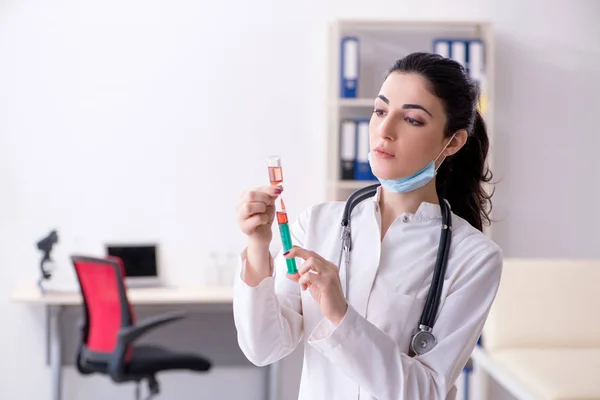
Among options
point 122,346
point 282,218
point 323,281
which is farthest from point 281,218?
point 122,346

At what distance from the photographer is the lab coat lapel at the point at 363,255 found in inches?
54.2

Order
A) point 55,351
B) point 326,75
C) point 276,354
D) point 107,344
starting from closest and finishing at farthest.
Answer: point 276,354 → point 107,344 → point 55,351 → point 326,75

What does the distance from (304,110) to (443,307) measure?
8.79ft

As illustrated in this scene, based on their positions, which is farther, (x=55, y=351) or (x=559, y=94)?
(x=559, y=94)

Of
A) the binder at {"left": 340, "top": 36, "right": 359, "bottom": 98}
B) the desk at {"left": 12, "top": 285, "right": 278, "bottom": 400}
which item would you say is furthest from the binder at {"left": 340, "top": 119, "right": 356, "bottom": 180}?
the desk at {"left": 12, "top": 285, "right": 278, "bottom": 400}

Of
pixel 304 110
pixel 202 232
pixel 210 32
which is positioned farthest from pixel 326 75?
pixel 202 232

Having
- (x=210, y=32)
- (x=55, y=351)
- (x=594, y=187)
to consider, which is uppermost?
(x=210, y=32)

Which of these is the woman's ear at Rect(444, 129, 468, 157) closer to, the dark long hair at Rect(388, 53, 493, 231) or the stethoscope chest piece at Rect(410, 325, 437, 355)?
the dark long hair at Rect(388, 53, 493, 231)

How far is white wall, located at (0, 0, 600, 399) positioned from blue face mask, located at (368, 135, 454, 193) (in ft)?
8.28

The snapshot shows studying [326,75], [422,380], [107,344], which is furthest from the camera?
[326,75]

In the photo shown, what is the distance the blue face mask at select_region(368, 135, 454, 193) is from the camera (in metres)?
1.41

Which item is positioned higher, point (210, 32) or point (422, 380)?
point (210, 32)

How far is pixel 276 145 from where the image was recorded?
394cm

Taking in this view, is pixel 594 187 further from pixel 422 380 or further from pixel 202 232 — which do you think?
pixel 422 380
